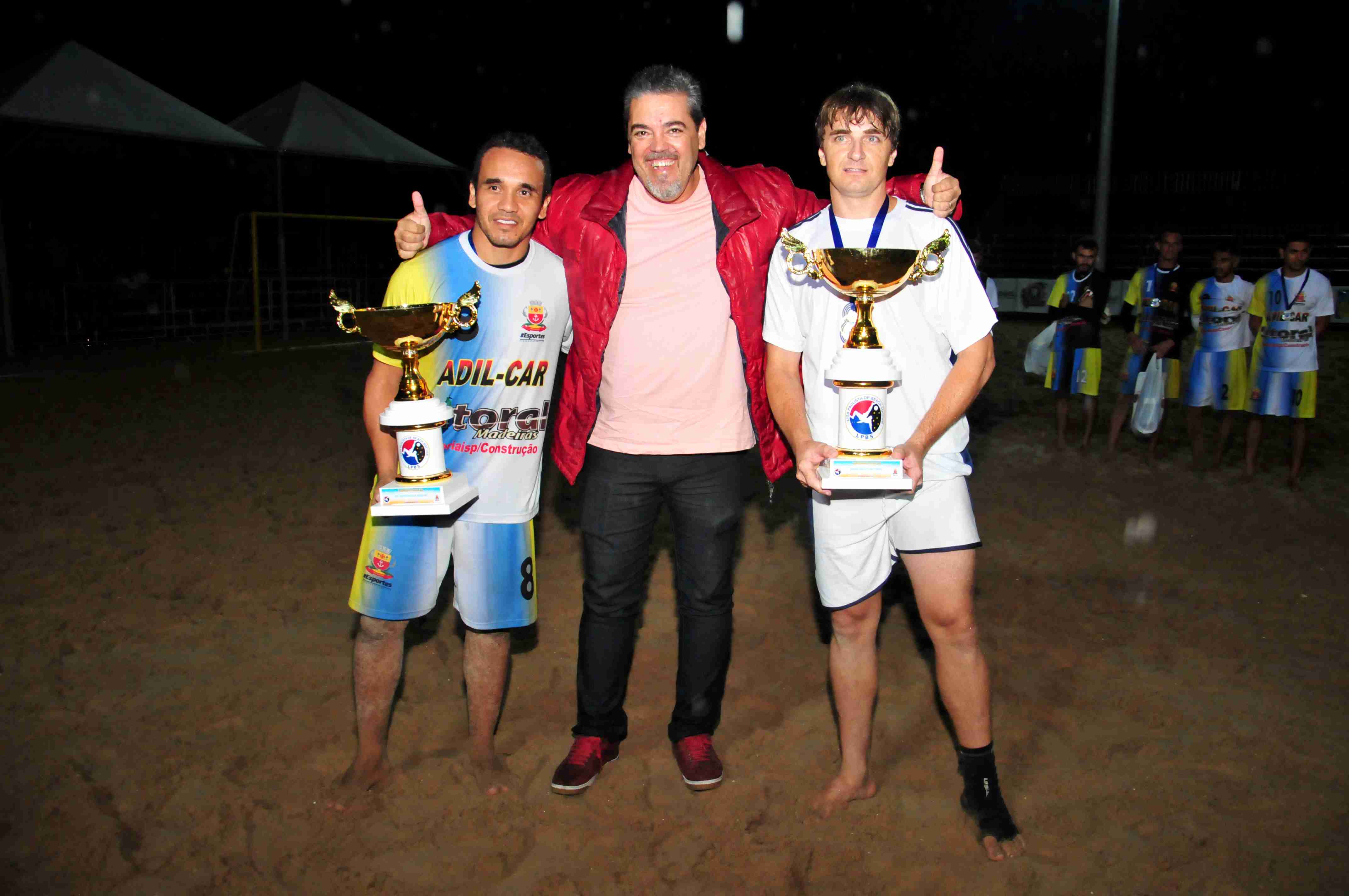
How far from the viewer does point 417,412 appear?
2.93m

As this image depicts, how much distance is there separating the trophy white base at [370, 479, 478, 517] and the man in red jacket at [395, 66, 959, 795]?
1.65 ft

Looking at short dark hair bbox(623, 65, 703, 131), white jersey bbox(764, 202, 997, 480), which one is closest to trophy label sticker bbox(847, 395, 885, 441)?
white jersey bbox(764, 202, 997, 480)

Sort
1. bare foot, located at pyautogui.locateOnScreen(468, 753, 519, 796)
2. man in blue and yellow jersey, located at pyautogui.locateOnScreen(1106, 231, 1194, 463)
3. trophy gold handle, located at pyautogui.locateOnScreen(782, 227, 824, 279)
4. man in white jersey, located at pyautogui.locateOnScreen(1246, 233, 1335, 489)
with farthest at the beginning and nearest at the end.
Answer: man in blue and yellow jersey, located at pyautogui.locateOnScreen(1106, 231, 1194, 463)
man in white jersey, located at pyautogui.locateOnScreen(1246, 233, 1335, 489)
bare foot, located at pyautogui.locateOnScreen(468, 753, 519, 796)
trophy gold handle, located at pyautogui.locateOnScreen(782, 227, 824, 279)

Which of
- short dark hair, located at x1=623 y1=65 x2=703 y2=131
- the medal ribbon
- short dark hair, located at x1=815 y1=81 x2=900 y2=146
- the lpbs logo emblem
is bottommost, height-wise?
the lpbs logo emblem

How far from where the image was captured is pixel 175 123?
1434 cm

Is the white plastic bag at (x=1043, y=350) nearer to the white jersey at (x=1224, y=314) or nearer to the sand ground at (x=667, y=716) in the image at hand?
the white jersey at (x=1224, y=314)

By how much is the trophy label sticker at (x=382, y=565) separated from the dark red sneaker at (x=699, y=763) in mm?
1163

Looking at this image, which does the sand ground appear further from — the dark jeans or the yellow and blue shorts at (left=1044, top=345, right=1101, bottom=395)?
the yellow and blue shorts at (left=1044, top=345, right=1101, bottom=395)

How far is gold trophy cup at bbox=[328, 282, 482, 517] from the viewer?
2.92 meters

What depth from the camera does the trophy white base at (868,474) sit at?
273cm

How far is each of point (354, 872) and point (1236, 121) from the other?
119ft

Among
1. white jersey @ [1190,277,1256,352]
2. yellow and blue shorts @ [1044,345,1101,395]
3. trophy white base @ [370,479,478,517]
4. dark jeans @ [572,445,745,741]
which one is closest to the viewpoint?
trophy white base @ [370,479,478,517]

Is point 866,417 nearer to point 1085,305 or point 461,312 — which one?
point 461,312

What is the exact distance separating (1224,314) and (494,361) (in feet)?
23.4
